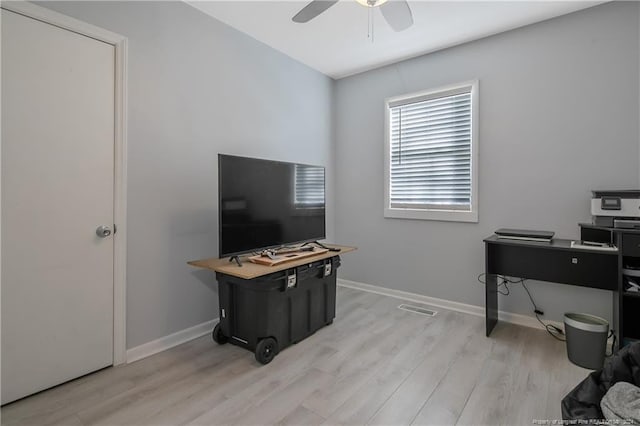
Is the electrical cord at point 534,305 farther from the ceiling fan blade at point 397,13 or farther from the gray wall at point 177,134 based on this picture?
the gray wall at point 177,134

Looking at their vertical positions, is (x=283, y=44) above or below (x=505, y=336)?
above

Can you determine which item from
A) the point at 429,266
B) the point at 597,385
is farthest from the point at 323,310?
the point at 597,385

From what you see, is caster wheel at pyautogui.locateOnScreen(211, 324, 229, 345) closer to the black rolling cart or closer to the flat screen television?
the black rolling cart

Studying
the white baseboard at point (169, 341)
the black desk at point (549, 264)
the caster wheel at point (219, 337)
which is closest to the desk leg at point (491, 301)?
the black desk at point (549, 264)

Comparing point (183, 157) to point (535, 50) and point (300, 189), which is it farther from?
point (535, 50)

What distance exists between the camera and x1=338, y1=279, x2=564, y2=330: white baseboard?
113 inches

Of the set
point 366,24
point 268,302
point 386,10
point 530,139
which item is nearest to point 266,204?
point 268,302

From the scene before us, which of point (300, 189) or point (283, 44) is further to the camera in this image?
point (283, 44)

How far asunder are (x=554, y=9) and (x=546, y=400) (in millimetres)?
2895

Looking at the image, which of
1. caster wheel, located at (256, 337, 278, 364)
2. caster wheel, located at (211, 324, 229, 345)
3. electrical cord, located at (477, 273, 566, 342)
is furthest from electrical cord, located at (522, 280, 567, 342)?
caster wheel, located at (211, 324, 229, 345)

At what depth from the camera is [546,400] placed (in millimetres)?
1811

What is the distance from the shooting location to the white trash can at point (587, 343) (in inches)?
83.4

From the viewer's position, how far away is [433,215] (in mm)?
3375

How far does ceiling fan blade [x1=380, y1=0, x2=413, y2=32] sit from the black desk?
1.80 meters
